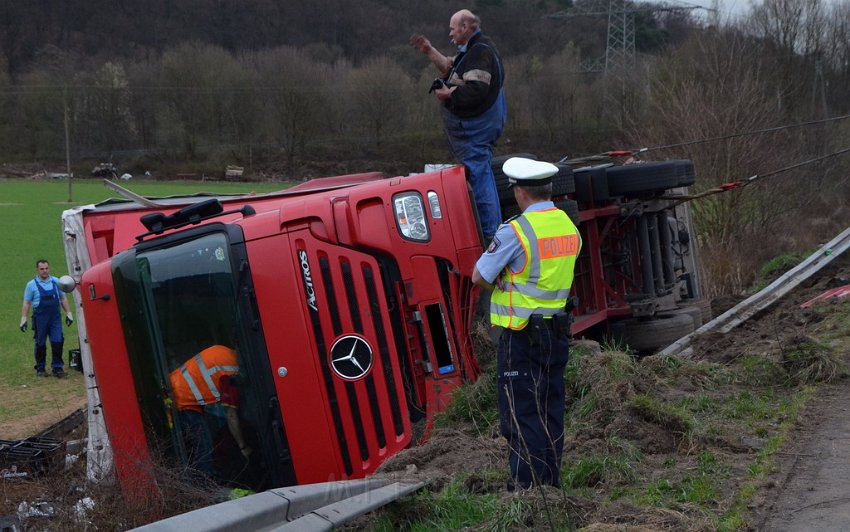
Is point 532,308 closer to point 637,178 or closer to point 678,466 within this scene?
point 678,466

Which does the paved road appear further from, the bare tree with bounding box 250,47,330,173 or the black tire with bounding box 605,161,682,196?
the bare tree with bounding box 250,47,330,173

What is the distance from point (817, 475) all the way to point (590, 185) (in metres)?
3.89

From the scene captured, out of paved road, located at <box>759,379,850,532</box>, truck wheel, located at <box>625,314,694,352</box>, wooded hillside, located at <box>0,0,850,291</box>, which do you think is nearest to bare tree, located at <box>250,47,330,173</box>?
wooded hillside, located at <box>0,0,850,291</box>

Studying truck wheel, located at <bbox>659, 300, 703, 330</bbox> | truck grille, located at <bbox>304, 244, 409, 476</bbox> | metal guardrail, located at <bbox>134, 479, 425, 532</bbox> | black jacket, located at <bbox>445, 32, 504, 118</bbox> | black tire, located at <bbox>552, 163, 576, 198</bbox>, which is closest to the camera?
metal guardrail, located at <bbox>134, 479, 425, 532</bbox>

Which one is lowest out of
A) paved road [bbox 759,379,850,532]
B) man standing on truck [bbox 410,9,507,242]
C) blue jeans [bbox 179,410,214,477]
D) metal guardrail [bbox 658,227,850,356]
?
metal guardrail [bbox 658,227,850,356]

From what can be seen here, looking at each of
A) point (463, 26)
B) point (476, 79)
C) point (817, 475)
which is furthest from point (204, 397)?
point (817, 475)

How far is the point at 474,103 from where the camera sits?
6605 millimetres

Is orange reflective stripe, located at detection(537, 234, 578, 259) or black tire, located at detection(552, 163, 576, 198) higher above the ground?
black tire, located at detection(552, 163, 576, 198)

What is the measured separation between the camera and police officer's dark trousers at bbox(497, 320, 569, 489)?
174 inches

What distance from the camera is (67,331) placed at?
18.8 metres

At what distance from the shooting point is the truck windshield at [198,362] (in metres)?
5.72

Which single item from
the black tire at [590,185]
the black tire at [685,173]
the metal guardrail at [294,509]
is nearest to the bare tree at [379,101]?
the black tire at [685,173]

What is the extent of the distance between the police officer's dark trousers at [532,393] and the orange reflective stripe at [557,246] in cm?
31

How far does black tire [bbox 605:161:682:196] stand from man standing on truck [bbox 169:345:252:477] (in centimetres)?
389
